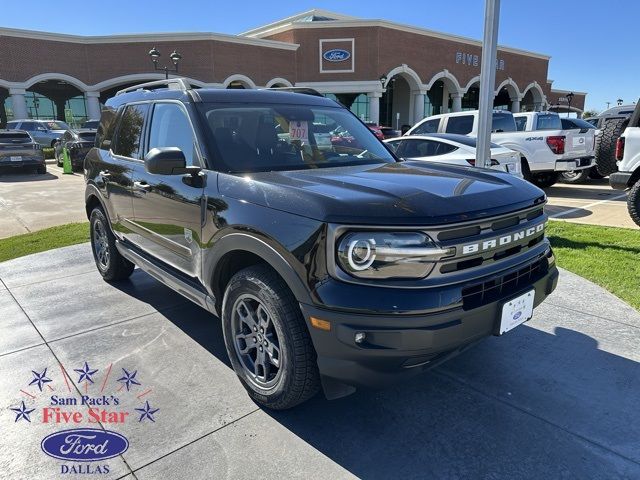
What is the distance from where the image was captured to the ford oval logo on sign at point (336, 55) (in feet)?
132

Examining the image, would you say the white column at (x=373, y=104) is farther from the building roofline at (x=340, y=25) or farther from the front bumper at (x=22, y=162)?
the front bumper at (x=22, y=162)

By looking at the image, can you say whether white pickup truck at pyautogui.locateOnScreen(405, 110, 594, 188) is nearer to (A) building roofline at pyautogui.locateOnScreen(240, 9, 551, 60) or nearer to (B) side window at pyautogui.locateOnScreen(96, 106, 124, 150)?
(B) side window at pyautogui.locateOnScreen(96, 106, 124, 150)

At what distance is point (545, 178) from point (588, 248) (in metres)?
7.00

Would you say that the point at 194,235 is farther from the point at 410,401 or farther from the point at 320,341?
the point at 410,401

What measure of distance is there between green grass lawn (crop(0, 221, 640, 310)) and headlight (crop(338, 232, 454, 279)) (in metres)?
3.18

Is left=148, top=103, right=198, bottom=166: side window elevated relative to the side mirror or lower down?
elevated

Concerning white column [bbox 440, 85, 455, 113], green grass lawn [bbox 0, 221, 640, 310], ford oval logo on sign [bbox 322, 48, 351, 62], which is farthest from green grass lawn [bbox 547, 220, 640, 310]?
white column [bbox 440, 85, 455, 113]

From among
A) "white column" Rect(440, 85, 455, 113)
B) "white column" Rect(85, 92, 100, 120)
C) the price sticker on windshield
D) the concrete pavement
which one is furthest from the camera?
"white column" Rect(440, 85, 455, 113)

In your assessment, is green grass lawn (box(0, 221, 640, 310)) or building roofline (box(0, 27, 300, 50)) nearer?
green grass lawn (box(0, 221, 640, 310))

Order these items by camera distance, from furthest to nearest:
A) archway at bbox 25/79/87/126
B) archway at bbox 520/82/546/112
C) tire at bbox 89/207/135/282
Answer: archway at bbox 520/82/546/112 < archway at bbox 25/79/87/126 < tire at bbox 89/207/135/282

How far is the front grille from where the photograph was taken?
2.38 metres

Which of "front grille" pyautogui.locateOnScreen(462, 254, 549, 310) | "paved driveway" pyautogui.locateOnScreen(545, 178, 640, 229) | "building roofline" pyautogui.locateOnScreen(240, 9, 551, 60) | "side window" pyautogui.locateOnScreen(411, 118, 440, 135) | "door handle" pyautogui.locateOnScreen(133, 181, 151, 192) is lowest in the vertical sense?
"paved driveway" pyautogui.locateOnScreen(545, 178, 640, 229)

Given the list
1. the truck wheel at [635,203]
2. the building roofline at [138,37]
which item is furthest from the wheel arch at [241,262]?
the building roofline at [138,37]

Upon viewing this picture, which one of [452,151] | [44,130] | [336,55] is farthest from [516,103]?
[452,151]
